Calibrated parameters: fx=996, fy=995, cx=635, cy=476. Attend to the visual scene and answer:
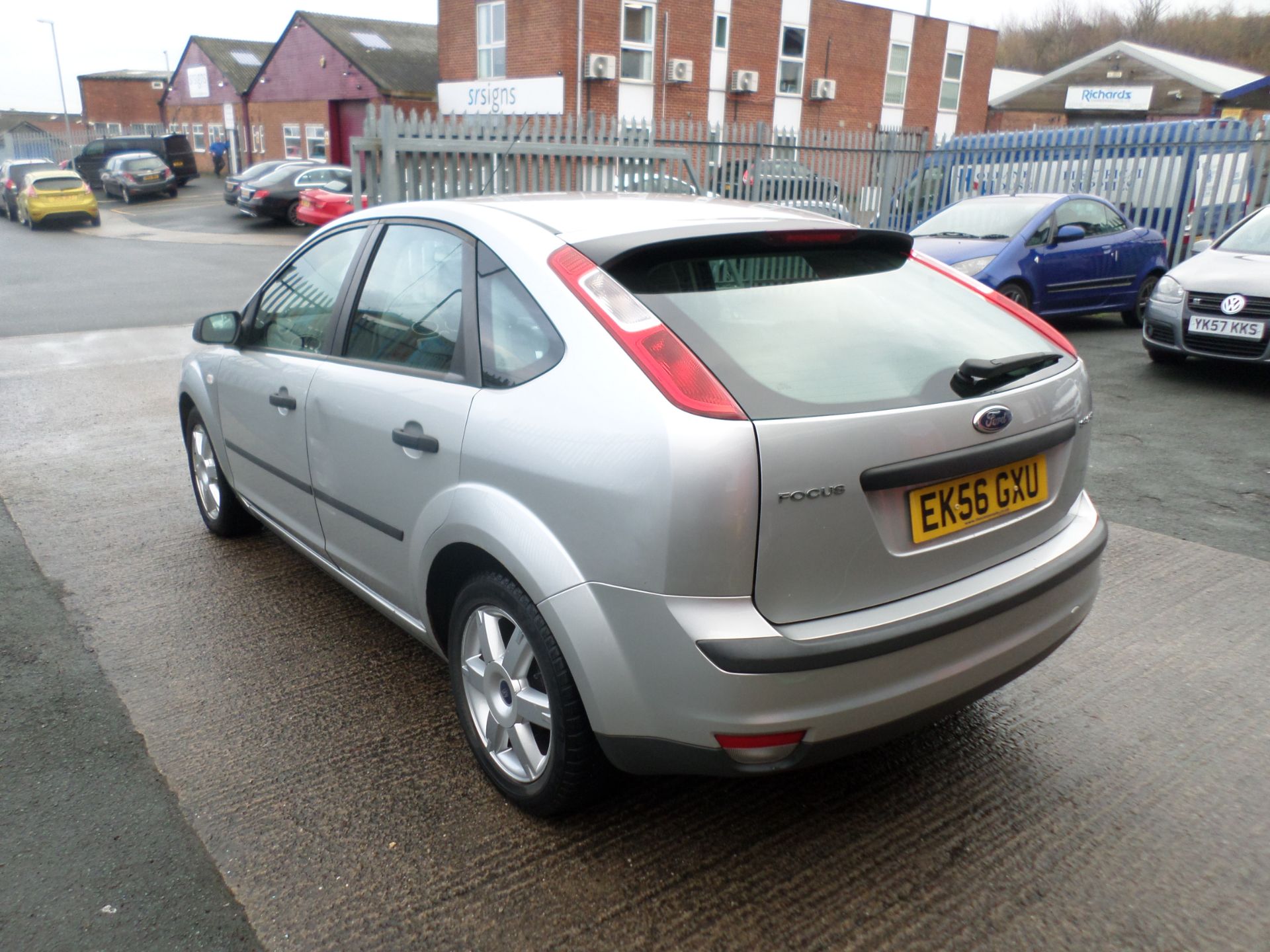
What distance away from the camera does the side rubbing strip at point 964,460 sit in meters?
2.19

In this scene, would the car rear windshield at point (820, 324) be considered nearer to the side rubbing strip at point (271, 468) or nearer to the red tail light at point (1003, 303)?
the red tail light at point (1003, 303)

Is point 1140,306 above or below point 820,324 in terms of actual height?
below

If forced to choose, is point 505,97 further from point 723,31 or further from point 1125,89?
point 1125,89

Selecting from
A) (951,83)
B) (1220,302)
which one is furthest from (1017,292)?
(951,83)

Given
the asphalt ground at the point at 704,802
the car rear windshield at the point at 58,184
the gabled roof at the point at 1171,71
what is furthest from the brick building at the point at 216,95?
the asphalt ground at the point at 704,802

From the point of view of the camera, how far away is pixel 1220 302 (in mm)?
7777

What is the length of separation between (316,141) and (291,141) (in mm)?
2433

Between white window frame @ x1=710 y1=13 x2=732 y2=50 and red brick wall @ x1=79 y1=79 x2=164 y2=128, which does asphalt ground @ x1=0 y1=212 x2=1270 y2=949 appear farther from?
red brick wall @ x1=79 y1=79 x2=164 y2=128

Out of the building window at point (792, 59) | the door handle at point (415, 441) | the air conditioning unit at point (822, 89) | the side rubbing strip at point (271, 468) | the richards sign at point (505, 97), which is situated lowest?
the side rubbing strip at point (271, 468)

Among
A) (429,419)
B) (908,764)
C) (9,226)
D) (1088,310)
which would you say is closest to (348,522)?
(429,419)

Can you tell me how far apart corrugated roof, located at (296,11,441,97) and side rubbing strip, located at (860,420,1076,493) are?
114 feet

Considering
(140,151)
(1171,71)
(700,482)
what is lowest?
(140,151)

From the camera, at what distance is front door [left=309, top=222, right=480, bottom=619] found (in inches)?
107

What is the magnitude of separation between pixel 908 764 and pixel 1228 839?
820mm
